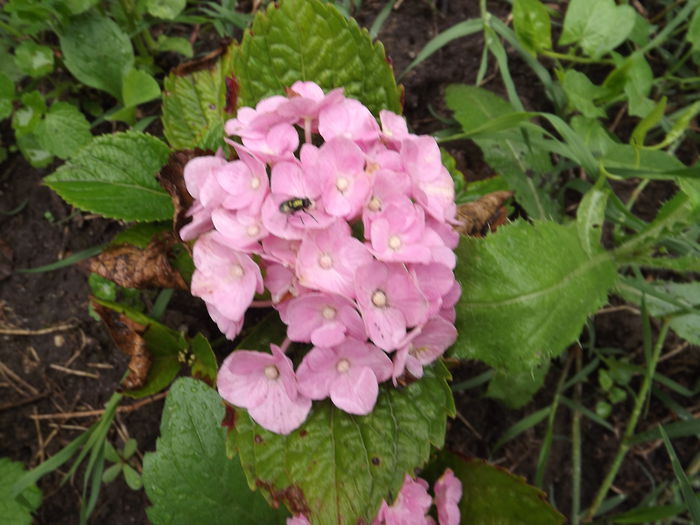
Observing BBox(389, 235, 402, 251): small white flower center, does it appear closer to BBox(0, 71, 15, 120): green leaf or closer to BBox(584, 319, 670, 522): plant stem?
BBox(584, 319, 670, 522): plant stem

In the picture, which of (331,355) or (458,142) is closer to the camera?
(331,355)

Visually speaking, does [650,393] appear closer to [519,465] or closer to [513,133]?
[519,465]

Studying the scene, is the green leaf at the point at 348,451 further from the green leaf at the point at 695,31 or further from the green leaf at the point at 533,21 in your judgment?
the green leaf at the point at 695,31

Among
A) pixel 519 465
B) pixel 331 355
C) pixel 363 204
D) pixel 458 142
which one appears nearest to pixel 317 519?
pixel 331 355

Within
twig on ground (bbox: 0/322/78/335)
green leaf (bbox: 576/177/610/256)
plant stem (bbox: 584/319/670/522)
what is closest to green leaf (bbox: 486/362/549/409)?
plant stem (bbox: 584/319/670/522)

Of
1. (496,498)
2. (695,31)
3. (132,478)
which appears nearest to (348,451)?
(496,498)

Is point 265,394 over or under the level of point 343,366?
under

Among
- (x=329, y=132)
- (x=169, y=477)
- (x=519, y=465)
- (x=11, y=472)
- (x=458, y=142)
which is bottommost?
(x=11, y=472)

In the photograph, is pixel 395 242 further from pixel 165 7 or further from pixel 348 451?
pixel 165 7
